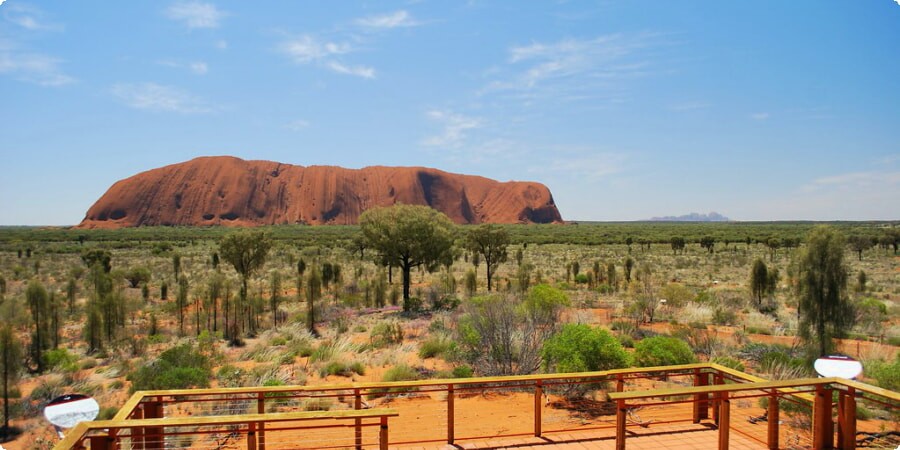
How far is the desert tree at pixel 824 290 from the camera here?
37.7 feet

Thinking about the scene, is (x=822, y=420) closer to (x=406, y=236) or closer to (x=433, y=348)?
(x=433, y=348)

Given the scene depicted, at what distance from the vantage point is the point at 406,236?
22.2m

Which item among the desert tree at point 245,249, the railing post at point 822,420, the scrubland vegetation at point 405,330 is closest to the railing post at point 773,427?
the railing post at point 822,420

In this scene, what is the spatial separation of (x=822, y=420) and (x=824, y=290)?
7609 mm

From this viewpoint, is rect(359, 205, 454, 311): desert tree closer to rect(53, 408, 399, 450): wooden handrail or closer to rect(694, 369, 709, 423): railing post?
rect(694, 369, 709, 423): railing post

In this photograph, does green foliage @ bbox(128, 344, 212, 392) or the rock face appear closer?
green foliage @ bbox(128, 344, 212, 392)

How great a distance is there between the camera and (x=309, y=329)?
16.6m

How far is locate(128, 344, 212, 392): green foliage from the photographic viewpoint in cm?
963

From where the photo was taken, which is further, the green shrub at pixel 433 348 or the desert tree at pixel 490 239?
the desert tree at pixel 490 239

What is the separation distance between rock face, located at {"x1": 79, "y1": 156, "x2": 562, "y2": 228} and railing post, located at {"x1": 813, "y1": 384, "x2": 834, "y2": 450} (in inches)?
4227

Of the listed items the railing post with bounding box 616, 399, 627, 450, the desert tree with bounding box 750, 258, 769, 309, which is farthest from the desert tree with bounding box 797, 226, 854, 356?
the railing post with bounding box 616, 399, 627, 450

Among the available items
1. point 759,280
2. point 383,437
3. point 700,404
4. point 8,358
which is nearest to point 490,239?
point 759,280

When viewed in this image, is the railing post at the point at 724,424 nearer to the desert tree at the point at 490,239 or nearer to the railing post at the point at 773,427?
the railing post at the point at 773,427

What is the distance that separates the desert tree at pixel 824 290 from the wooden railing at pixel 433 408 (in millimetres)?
3979
